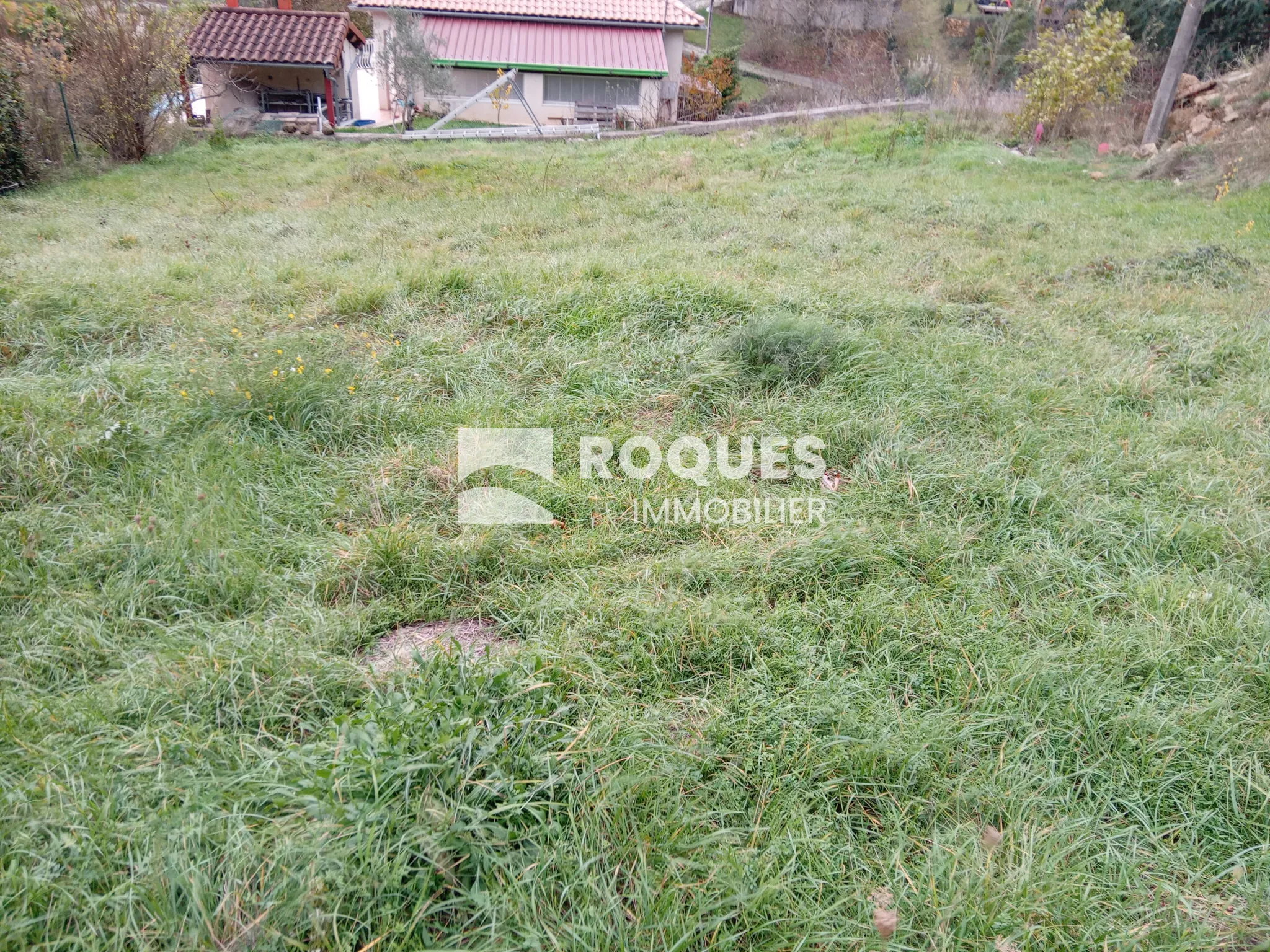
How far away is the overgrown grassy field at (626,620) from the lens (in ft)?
5.26

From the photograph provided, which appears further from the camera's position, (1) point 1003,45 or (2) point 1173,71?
(1) point 1003,45

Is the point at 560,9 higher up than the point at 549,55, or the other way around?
the point at 560,9

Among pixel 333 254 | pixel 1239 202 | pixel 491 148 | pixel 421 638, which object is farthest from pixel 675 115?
pixel 421 638

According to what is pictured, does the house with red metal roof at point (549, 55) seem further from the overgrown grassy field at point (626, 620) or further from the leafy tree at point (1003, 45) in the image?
the overgrown grassy field at point (626, 620)

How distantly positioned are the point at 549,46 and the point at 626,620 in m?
22.5

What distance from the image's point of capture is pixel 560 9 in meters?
21.5

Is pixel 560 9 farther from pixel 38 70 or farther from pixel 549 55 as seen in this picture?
pixel 38 70

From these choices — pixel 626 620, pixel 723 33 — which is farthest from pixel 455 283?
pixel 723 33

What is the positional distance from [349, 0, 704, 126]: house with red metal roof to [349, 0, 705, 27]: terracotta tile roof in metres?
0.03

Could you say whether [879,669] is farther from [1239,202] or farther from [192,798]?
[1239,202]

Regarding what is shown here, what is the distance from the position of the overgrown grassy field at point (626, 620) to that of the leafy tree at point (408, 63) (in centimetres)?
1661

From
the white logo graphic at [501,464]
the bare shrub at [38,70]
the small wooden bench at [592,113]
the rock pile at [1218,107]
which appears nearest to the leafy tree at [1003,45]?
the rock pile at [1218,107]

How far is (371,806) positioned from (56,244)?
734 centimetres

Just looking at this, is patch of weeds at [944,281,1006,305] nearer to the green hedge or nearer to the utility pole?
the utility pole
